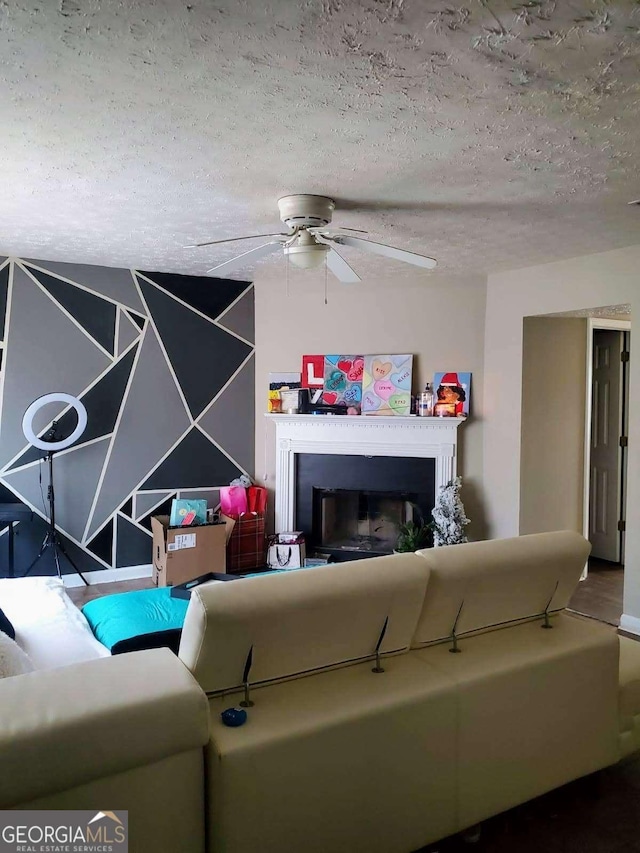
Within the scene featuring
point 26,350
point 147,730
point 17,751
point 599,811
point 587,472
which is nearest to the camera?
point 17,751

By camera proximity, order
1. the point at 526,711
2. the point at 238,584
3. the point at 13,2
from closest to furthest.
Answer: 1. the point at 13,2
2. the point at 238,584
3. the point at 526,711

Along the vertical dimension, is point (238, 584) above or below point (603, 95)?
below

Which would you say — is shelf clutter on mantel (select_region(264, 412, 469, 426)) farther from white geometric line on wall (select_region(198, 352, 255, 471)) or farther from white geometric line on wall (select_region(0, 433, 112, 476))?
white geometric line on wall (select_region(0, 433, 112, 476))

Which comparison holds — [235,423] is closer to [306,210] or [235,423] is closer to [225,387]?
[225,387]

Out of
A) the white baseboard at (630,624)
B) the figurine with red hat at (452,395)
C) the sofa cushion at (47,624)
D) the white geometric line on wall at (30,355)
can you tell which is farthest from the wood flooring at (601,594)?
the white geometric line on wall at (30,355)

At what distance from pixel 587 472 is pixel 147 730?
14.9 feet

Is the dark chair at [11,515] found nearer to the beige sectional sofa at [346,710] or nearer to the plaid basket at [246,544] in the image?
the plaid basket at [246,544]

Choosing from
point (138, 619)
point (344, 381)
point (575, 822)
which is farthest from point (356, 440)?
point (575, 822)

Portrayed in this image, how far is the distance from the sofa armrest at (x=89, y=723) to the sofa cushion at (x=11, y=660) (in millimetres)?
386

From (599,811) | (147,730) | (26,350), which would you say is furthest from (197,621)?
(26,350)

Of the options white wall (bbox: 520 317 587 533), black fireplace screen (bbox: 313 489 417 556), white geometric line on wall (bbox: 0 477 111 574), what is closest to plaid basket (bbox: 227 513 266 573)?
black fireplace screen (bbox: 313 489 417 556)

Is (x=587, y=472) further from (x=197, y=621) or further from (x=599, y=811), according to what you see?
(x=197, y=621)

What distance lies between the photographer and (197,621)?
1.71 meters

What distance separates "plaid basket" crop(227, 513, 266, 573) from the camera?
17.2 feet
